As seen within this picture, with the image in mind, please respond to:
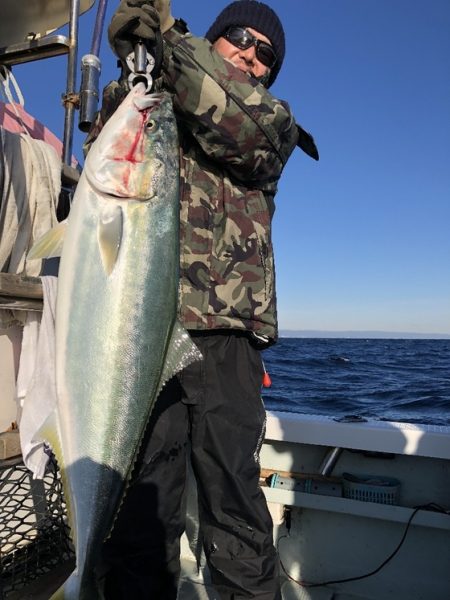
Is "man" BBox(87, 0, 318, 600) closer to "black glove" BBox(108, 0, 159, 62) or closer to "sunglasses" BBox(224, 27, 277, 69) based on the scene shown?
"black glove" BBox(108, 0, 159, 62)

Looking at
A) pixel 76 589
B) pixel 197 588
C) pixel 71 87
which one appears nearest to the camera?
pixel 76 589

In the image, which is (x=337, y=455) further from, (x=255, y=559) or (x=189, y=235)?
(x=189, y=235)

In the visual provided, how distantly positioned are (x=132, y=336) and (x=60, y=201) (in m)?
1.78

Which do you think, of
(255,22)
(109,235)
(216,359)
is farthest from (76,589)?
(255,22)

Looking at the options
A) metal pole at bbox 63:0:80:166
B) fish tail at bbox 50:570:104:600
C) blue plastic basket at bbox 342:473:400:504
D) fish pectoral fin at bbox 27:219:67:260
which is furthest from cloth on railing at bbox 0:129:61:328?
blue plastic basket at bbox 342:473:400:504

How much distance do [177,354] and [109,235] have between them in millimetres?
536

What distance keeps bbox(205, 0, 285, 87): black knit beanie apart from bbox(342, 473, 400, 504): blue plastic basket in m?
2.64

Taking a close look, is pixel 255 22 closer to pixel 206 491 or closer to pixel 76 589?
pixel 206 491

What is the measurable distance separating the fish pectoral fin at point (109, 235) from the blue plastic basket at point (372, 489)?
2418 millimetres

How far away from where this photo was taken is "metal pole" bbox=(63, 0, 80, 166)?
3.52 meters

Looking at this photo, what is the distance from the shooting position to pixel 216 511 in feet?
7.55

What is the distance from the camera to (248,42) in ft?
8.83

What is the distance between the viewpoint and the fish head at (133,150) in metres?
1.87

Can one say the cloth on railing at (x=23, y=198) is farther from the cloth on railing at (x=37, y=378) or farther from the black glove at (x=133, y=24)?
the black glove at (x=133, y=24)
